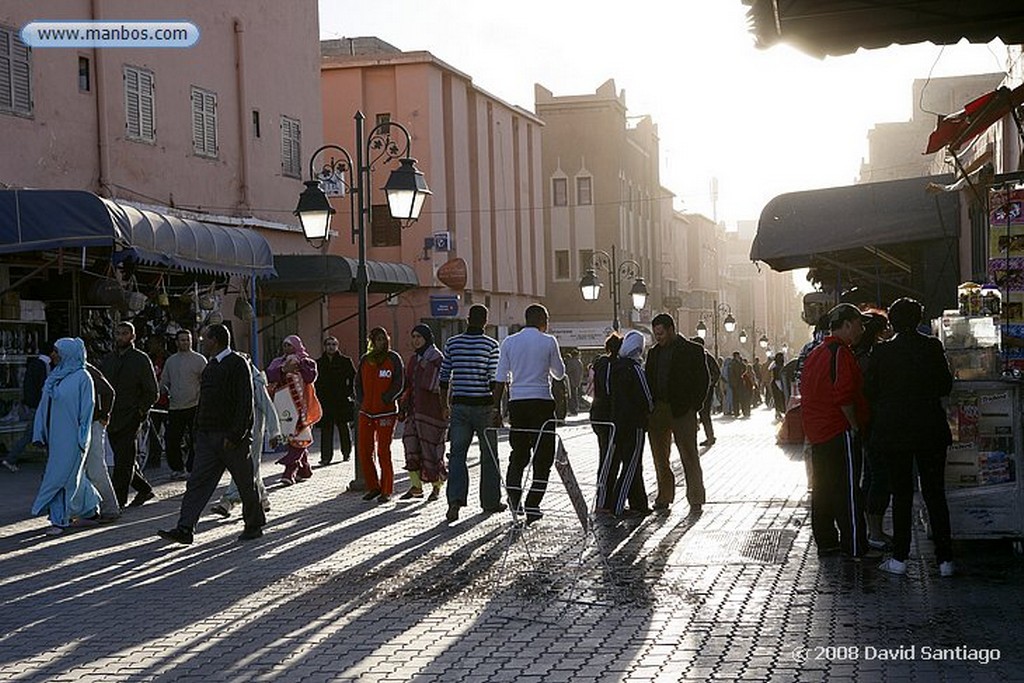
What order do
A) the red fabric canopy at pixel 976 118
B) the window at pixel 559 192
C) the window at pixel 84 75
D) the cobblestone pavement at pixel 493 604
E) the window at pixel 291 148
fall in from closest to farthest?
1. the cobblestone pavement at pixel 493 604
2. the red fabric canopy at pixel 976 118
3. the window at pixel 84 75
4. the window at pixel 291 148
5. the window at pixel 559 192

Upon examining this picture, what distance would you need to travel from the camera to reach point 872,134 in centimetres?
7281

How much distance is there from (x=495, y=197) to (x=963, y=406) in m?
40.8

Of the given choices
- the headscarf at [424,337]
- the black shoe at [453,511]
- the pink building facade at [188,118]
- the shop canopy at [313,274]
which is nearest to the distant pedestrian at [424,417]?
the headscarf at [424,337]

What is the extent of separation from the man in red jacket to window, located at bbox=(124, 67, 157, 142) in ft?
61.2

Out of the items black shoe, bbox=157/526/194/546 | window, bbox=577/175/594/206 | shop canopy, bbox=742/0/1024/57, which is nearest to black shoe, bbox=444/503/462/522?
black shoe, bbox=157/526/194/546

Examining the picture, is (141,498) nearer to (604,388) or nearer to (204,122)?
(604,388)

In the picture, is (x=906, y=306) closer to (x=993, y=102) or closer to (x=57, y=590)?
(x=993, y=102)

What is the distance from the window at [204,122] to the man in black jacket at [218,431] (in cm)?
1750

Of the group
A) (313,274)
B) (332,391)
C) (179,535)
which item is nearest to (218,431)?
(179,535)

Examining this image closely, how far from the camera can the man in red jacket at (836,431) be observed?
10547 millimetres

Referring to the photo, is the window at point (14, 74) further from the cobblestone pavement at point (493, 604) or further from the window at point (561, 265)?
the window at point (561, 265)

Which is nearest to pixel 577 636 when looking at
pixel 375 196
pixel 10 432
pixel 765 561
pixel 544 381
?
pixel 765 561

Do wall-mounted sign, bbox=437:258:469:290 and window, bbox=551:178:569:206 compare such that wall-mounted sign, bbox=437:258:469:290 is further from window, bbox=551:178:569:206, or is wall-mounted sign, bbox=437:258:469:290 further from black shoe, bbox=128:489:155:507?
black shoe, bbox=128:489:155:507

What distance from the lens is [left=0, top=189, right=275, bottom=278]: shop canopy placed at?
18.8m
